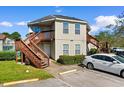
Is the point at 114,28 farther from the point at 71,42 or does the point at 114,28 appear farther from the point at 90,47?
the point at 71,42

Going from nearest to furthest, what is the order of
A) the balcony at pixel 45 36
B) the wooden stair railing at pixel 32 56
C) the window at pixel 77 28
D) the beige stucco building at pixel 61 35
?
the wooden stair railing at pixel 32 56, the beige stucco building at pixel 61 35, the balcony at pixel 45 36, the window at pixel 77 28

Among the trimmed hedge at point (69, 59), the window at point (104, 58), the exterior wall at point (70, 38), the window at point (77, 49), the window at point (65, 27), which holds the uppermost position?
the window at point (65, 27)

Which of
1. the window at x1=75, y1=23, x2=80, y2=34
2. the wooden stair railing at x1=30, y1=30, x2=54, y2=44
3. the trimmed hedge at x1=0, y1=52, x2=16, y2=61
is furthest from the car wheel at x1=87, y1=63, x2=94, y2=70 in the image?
the trimmed hedge at x1=0, y1=52, x2=16, y2=61

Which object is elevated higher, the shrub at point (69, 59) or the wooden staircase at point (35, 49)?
the wooden staircase at point (35, 49)

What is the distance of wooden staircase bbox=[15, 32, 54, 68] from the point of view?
722 inches

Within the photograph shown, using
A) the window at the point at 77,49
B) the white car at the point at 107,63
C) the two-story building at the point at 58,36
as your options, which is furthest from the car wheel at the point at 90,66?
the window at the point at 77,49

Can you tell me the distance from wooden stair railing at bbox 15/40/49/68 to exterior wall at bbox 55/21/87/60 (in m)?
4.33

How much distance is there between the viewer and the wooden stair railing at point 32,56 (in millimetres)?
18109

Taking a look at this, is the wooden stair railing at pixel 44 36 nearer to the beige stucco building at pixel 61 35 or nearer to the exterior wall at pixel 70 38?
the beige stucco building at pixel 61 35

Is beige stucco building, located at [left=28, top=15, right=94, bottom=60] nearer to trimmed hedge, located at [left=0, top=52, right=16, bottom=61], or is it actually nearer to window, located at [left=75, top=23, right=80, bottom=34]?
window, located at [left=75, top=23, right=80, bottom=34]

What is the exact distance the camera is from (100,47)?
27.9m
